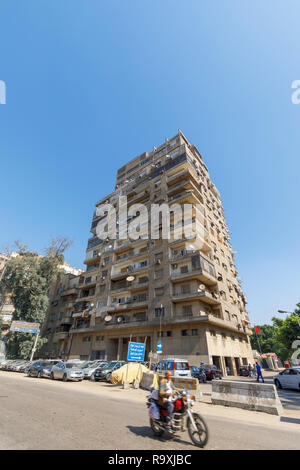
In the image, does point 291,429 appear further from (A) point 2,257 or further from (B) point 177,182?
(A) point 2,257

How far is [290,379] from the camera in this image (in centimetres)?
1516

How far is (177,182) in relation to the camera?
37.8m

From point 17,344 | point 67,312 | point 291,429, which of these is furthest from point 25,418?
point 67,312

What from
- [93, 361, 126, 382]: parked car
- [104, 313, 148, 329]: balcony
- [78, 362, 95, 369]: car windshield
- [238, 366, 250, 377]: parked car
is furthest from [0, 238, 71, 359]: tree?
[238, 366, 250, 377]: parked car

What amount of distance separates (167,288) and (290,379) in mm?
15481

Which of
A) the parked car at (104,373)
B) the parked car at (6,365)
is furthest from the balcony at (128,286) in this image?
the parked car at (6,365)

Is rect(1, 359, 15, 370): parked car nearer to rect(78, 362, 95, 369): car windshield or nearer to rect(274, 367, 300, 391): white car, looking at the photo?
rect(78, 362, 95, 369): car windshield

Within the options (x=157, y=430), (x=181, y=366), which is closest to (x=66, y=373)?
(x=181, y=366)

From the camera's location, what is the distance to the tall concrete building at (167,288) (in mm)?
26250

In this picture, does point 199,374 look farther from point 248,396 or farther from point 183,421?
point 183,421

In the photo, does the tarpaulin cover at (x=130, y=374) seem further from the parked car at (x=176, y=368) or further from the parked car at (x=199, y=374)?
the parked car at (x=199, y=374)

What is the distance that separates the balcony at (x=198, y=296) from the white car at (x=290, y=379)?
10286mm

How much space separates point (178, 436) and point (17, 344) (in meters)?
36.4

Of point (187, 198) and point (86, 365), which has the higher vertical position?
point (187, 198)
